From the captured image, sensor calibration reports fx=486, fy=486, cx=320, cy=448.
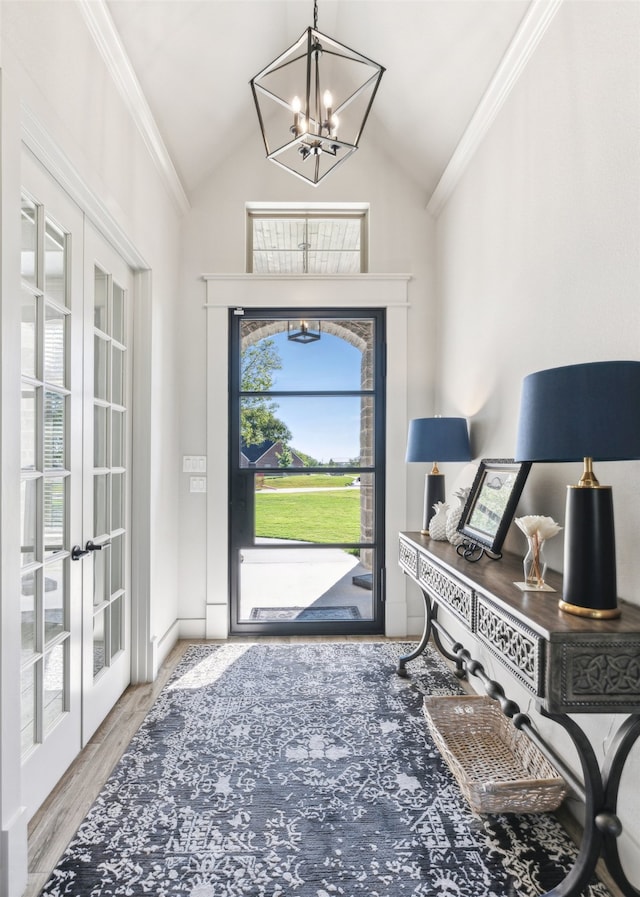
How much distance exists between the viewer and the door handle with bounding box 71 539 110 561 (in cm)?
201

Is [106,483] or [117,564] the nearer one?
[106,483]

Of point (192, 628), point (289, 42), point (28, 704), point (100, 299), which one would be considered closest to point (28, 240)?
point (100, 299)

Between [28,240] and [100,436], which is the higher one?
[28,240]

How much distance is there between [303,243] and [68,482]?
7.77 ft

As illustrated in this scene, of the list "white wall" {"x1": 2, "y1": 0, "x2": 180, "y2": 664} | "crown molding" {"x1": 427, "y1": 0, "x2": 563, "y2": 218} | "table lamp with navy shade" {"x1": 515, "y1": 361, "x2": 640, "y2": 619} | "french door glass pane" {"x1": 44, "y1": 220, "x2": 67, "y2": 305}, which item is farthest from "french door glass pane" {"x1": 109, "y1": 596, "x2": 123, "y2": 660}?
"crown molding" {"x1": 427, "y1": 0, "x2": 563, "y2": 218}

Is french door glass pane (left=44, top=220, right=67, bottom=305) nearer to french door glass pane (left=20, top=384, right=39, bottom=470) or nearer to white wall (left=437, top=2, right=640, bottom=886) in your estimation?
french door glass pane (left=20, top=384, right=39, bottom=470)

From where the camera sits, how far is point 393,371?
3.40 meters

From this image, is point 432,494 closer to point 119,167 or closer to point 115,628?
point 115,628

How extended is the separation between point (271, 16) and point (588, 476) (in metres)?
2.91

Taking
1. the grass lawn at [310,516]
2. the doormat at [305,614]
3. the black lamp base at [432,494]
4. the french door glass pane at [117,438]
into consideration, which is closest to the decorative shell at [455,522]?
the black lamp base at [432,494]

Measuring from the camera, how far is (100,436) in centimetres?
233

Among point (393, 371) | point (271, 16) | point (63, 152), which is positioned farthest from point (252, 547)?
point (271, 16)

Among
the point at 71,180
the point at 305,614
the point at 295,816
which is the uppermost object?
the point at 71,180

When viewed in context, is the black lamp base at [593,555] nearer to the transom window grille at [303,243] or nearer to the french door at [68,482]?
the french door at [68,482]
